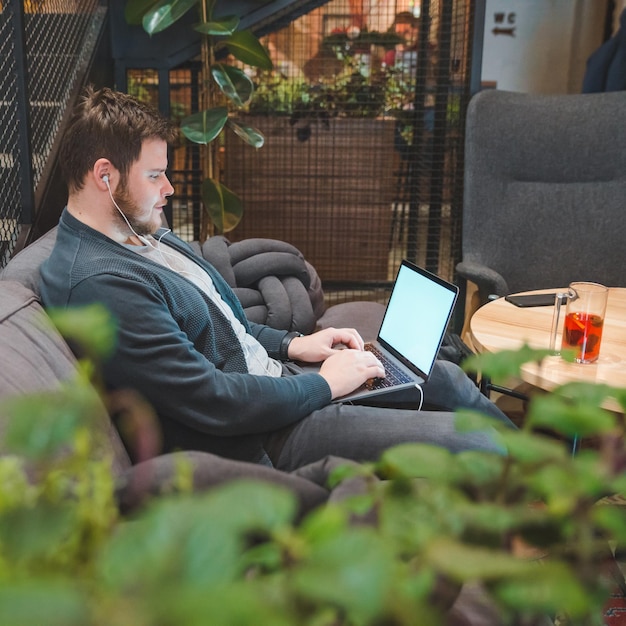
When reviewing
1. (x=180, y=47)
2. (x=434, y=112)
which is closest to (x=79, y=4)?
(x=180, y=47)

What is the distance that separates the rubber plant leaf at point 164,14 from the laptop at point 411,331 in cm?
160

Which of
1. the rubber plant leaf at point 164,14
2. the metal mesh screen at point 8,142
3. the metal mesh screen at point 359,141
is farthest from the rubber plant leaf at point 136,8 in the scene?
the metal mesh screen at point 8,142

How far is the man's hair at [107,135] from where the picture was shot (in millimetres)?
1704

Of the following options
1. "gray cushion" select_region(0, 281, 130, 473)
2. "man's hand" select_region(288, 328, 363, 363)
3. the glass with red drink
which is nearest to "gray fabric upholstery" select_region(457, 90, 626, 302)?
"man's hand" select_region(288, 328, 363, 363)

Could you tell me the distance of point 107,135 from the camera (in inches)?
67.1

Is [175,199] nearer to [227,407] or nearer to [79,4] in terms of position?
[79,4]

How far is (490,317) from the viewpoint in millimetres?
2119

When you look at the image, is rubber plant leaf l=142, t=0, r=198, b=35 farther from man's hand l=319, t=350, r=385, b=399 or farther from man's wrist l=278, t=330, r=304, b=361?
man's hand l=319, t=350, r=385, b=399

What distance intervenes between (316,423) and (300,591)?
3.99ft

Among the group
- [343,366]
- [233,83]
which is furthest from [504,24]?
[343,366]

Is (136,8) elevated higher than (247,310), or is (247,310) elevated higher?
(136,8)

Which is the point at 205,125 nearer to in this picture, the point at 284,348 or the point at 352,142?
the point at 352,142

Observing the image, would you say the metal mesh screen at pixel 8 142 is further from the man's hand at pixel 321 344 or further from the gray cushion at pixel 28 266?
the man's hand at pixel 321 344

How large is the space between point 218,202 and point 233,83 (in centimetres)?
49
